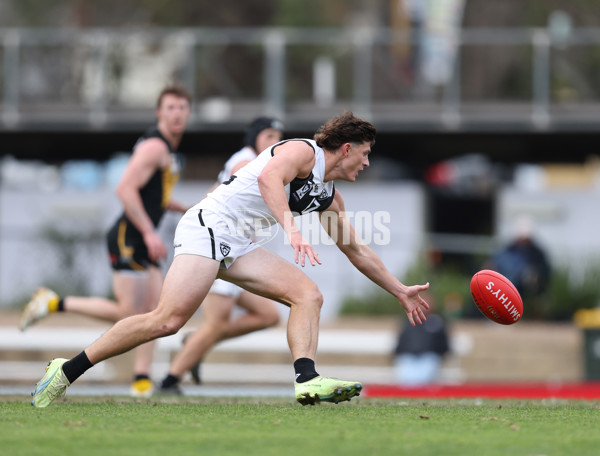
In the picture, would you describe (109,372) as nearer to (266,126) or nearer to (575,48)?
(266,126)

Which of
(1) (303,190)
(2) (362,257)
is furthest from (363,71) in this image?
(1) (303,190)

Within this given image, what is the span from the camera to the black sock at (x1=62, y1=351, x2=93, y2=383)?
281 inches

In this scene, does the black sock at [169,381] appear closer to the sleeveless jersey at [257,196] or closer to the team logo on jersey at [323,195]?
the sleeveless jersey at [257,196]

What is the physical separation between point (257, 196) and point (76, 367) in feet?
5.09

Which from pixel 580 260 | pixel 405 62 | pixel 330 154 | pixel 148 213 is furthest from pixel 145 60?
pixel 330 154

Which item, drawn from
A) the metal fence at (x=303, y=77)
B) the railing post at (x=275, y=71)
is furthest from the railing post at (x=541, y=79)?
the railing post at (x=275, y=71)

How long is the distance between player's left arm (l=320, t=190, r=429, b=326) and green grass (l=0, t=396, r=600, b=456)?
2.21 ft

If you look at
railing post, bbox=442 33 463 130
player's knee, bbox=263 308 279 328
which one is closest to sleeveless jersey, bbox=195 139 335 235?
player's knee, bbox=263 308 279 328

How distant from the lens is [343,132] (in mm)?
7066

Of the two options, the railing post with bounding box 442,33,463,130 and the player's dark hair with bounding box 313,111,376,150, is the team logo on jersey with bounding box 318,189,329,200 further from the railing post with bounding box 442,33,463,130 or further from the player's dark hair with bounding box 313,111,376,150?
the railing post with bounding box 442,33,463,130

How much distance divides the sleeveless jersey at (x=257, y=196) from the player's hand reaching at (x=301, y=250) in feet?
1.77

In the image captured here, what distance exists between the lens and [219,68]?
20.6m

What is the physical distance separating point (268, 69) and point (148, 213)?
11.2 metres

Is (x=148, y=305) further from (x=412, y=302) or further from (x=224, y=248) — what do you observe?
(x=412, y=302)
